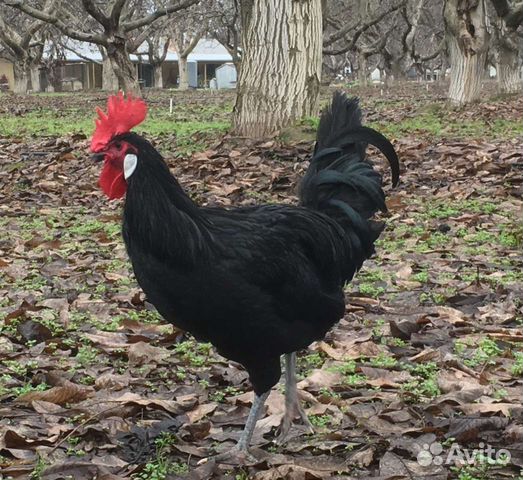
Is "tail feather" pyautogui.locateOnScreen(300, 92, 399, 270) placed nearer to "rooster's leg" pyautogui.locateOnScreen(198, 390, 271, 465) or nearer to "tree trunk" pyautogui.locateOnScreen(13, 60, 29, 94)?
"rooster's leg" pyautogui.locateOnScreen(198, 390, 271, 465)

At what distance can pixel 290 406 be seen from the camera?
375cm

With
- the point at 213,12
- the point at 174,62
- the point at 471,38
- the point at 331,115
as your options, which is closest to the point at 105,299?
the point at 331,115

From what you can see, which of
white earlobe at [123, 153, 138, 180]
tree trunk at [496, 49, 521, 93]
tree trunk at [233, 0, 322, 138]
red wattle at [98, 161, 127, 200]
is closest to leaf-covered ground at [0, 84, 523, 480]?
red wattle at [98, 161, 127, 200]

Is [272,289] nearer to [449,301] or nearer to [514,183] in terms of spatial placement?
[449,301]

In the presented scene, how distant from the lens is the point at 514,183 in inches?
341

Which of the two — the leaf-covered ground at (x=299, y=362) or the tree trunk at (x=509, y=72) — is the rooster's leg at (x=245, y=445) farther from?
the tree trunk at (x=509, y=72)

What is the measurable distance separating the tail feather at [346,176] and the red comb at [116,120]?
1.18 meters

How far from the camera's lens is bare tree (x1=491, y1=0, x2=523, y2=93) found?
20312mm

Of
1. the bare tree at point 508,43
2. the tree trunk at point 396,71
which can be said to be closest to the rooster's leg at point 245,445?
the bare tree at point 508,43

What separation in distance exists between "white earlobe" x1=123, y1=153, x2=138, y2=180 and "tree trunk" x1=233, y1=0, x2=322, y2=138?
7759 millimetres

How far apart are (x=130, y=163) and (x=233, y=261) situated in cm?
60

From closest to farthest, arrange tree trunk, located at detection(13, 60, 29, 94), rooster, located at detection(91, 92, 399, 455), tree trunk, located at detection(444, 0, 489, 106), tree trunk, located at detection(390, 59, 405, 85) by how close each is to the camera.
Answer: rooster, located at detection(91, 92, 399, 455)
tree trunk, located at detection(444, 0, 489, 106)
tree trunk, located at detection(13, 60, 29, 94)
tree trunk, located at detection(390, 59, 405, 85)

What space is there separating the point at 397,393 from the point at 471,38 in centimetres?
1393

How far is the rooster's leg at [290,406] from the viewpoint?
12.2 feet
